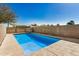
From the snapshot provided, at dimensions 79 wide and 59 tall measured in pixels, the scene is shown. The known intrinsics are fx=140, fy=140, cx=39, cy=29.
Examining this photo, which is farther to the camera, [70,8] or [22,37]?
[22,37]

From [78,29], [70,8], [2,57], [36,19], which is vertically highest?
[70,8]

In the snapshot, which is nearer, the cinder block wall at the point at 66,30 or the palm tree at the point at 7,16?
the palm tree at the point at 7,16

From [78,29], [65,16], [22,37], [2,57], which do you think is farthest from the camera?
[22,37]

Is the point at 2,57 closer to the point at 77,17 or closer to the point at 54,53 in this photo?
the point at 54,53

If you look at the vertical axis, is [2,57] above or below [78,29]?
below

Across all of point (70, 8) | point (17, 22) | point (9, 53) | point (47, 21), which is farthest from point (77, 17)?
point (9, 53)

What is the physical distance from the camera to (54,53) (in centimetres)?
475

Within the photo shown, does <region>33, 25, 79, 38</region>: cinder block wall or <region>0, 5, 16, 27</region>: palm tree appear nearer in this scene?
<region>0, 5, 16, 27</region>: palm tree

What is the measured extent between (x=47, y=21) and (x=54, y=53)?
90.8 inches

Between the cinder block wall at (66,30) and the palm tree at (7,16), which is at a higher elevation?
the palm tree at (7,16)

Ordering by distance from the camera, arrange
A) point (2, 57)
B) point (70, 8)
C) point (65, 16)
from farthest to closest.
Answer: point (65, 16), point (70, 8), point (2, 57)

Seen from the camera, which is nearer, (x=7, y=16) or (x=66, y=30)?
(x=7, y=16)

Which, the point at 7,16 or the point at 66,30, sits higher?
the point at 7,16

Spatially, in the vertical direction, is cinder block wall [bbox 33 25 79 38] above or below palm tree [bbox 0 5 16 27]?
below
